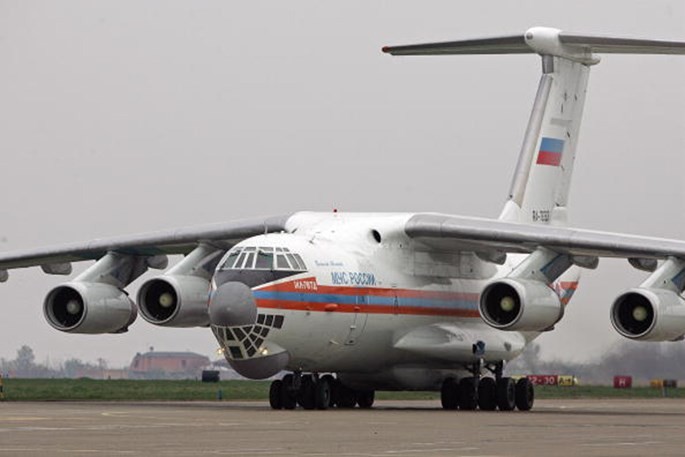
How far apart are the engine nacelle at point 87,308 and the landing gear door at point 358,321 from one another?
174 inches

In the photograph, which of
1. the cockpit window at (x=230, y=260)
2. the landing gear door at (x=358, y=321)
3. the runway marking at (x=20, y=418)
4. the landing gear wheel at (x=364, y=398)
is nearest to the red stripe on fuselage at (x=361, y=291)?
the landing gear door at (x=358, y=321)

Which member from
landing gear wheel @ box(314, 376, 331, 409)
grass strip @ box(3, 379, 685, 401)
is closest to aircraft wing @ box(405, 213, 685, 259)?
landing gear wheel @ box(314, 376, 331, 409)

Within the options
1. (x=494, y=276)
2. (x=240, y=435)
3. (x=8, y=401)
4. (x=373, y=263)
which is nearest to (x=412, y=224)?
(x=373, y=263)

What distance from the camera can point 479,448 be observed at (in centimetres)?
1384

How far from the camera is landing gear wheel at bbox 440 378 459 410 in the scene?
25.4 meters

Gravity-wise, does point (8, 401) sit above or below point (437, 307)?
below

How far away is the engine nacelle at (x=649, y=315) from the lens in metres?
22.9

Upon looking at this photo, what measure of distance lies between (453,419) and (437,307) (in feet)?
18.2

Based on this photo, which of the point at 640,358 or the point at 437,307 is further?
the point at 640,358

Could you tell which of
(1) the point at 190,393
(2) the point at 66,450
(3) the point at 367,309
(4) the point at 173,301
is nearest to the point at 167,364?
(1) the point at 190,393

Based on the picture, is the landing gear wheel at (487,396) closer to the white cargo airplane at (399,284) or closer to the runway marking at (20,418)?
the white cargo airplane at (399,284)

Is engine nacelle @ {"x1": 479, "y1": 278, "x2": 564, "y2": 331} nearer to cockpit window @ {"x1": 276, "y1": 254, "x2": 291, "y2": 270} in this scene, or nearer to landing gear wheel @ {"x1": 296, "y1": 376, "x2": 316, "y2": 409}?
landing gear wheel @ {"x1": 296, "y1": 376, "x2": 316, "y2": 409}

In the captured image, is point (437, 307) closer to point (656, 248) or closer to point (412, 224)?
point (412, 224)

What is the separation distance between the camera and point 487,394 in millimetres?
25172
